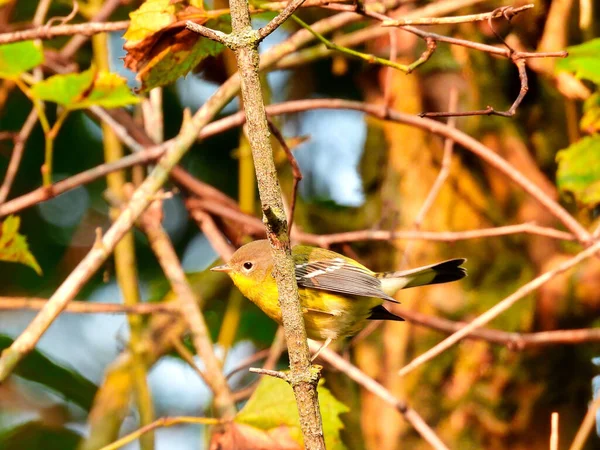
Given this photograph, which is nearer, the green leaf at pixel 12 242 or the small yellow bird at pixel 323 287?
the green leaf at pixel 12 242

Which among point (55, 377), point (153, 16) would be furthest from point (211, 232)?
point (55, 377)

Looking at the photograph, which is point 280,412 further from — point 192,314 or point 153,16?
point 153,16

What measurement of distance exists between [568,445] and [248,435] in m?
1.50

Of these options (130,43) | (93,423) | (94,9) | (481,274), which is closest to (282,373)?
(130,43)

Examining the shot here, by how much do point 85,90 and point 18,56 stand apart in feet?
0.66

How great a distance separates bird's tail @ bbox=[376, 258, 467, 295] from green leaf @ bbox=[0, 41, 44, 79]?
1.39 m

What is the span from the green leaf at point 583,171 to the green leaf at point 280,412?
120cm

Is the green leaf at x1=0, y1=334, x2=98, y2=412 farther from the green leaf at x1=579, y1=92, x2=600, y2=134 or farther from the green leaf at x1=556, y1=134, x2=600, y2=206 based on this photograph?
the green leaf at x1=579, y1=92, x2=600, y2=134

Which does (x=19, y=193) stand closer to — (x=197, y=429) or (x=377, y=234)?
(x=197, y=429)

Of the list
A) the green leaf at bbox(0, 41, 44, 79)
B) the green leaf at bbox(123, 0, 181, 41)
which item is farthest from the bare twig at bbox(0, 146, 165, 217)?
the green leaf at bbox(123, 0, 181, 41)

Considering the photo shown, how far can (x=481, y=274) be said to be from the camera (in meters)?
3.29

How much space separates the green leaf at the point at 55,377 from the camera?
369 cm

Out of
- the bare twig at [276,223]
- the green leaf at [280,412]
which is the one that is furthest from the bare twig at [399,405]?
the bare twig at [276,223]

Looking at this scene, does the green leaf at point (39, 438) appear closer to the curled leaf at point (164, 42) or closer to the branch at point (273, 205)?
the curled leaf at point (164, 42)
